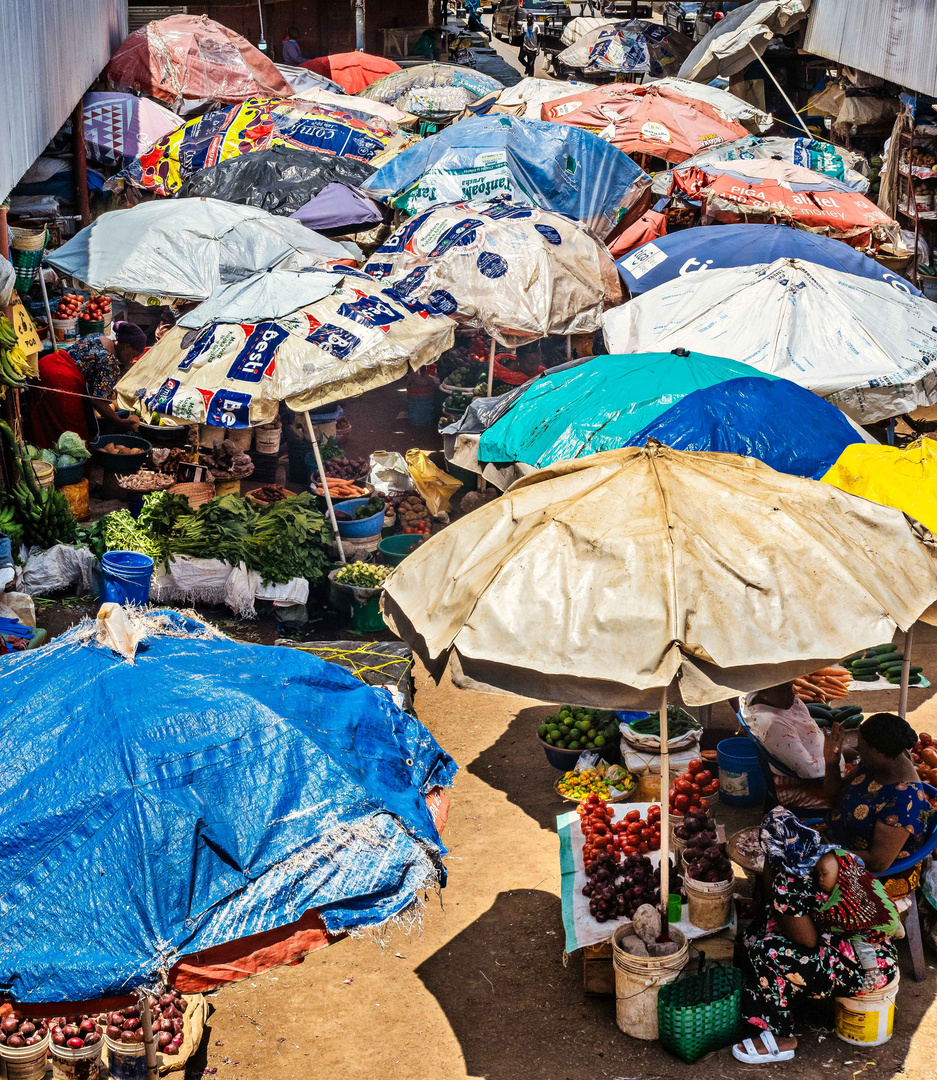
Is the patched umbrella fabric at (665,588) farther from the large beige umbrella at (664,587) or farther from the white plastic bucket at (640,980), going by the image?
the white plastic bucket at (640,980)

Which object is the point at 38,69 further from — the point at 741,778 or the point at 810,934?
the point at 810,934

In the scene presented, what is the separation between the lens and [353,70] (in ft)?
79.8

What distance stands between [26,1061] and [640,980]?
259 cm

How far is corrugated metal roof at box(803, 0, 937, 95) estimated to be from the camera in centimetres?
1625

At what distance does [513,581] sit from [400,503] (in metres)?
6.07

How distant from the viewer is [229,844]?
10.7 ft

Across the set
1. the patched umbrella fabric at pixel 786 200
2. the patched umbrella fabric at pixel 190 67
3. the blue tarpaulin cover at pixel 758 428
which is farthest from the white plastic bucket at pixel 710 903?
the patched umbrella fabric at pixel 190 67

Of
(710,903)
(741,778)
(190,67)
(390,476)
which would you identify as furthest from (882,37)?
(710,903)

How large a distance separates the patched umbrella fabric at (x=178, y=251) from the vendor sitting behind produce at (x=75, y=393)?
74 centimetres

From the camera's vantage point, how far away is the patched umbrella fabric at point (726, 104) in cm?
1859

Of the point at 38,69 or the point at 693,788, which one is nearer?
the point at 693,788

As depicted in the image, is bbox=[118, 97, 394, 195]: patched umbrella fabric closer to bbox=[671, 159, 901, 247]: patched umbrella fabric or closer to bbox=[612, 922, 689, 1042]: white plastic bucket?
bbox=[671, 159, 901, 247]: patched umbrella fabric

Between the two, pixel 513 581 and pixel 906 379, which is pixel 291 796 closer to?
pixel 513 581

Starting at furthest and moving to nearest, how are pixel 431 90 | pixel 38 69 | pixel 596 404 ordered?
pixel 431 90 < pixel 38 69 < pixel 596 404
